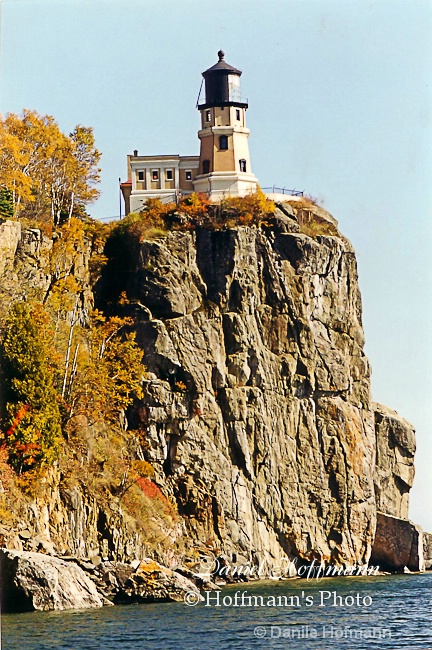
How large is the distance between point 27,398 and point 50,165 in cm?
2064

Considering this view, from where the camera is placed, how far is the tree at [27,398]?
5988cm

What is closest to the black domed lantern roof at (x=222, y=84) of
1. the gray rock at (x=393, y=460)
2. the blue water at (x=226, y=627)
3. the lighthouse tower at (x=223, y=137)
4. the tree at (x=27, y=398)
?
the lighthouse tower at (x=223, y=137)

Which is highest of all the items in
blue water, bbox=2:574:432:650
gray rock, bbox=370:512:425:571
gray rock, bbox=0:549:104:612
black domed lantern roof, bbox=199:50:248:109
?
black domed lantern roof, bbox=199:50:248:109

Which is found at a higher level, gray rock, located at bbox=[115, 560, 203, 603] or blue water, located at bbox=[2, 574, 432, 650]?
gray rock, located at bbox=[115, 560, 203, 603]

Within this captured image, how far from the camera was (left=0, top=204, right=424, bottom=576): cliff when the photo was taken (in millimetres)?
72875

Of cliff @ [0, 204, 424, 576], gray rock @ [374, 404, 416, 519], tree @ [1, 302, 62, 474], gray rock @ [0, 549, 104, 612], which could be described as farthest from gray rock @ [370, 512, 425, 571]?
gray rock @ [0, 549, 104, 612]

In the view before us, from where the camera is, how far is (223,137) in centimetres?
8600

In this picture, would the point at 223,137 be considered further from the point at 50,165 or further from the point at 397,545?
the point at 397,545

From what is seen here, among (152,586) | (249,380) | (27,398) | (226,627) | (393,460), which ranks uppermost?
(249,380)

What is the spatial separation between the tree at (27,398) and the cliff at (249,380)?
214 inches

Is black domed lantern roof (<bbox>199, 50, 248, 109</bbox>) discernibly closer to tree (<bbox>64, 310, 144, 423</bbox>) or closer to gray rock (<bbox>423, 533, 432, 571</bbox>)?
tree (<bbox>64, 310, 144, 423</bbox>)

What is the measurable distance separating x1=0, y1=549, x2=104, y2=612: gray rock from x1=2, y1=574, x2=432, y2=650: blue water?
1.06 m

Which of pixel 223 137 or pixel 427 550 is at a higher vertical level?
pixel 223 137

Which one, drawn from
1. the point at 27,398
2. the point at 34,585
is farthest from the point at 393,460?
the point at 34,585
